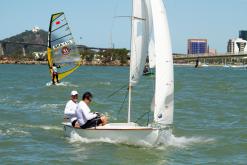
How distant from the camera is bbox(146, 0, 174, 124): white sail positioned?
43.2 ft

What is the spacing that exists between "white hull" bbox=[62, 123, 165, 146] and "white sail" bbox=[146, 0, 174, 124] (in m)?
0.39

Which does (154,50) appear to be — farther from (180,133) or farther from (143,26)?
(180,133)

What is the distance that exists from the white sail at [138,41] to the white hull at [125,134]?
127 centimetres

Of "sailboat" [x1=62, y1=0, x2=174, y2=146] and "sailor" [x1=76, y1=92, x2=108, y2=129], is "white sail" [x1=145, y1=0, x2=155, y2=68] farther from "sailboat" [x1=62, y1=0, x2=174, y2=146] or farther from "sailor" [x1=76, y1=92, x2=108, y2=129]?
"sailor" [x1=76, y1=92, x2=108, y2=129]

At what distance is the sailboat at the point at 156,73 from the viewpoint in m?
13.1

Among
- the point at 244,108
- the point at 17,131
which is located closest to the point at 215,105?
the point at 244,108

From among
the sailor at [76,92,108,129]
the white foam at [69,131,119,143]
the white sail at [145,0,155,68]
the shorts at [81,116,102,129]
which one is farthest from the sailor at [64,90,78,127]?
the white sail at [145,0,155,68]

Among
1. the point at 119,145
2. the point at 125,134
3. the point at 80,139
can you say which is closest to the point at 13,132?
the point at 80,139

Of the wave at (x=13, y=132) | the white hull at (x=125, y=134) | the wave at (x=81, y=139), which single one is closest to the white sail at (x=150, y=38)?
the white hull at (x=125, y=134)

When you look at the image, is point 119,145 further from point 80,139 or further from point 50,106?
point 50,106

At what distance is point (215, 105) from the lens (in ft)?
86.4

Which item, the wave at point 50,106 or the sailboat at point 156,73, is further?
the wave at point 50,106

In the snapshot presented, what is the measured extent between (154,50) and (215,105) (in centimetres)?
1345

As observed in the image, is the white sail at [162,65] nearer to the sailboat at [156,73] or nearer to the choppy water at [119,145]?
the sailboat at [156,73]
